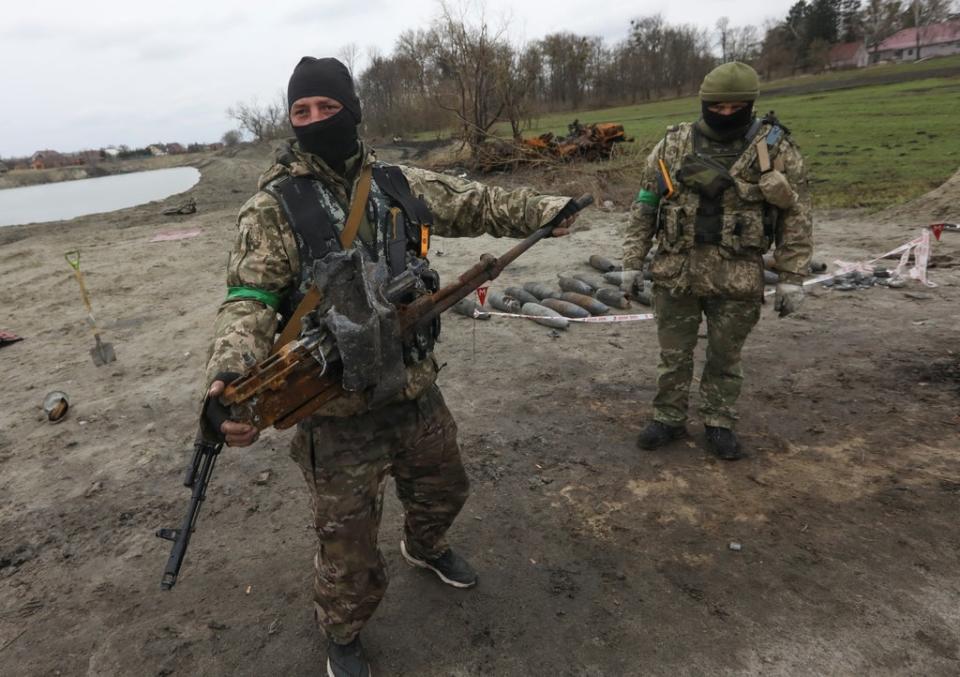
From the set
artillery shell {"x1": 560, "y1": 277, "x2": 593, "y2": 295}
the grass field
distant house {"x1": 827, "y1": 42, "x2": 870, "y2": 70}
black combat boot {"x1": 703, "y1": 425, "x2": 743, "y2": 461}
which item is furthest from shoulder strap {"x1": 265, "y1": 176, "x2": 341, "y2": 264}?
distant house {"x1": 827, "y1": 42, "x2": 870, "y2": 70}

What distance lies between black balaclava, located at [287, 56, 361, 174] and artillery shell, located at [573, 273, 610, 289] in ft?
17.9

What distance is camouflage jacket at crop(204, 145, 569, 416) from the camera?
6.85ft

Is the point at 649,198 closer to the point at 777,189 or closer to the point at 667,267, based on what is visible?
the point at 667,267

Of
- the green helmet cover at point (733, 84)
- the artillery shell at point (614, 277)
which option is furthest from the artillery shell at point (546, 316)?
the green helmet cover at point (733, 84)

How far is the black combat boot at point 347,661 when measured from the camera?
8.21ft

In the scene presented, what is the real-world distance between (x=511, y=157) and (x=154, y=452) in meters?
14.3

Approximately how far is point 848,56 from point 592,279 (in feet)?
241

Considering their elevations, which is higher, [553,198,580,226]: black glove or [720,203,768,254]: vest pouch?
[553,198,580,226]: black glove

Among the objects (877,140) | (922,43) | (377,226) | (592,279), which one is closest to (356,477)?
(377,226)

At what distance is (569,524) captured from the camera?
3453 mm

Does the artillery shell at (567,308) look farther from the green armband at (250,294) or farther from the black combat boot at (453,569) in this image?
the green armband at (250,294)

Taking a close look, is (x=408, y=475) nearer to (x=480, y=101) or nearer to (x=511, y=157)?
(x=511, y=157)

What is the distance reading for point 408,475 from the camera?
8.84 ft

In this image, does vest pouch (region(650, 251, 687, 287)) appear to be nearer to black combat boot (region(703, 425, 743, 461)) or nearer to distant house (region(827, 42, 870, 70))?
black combat boot (region(703, 425, 743, 461))
